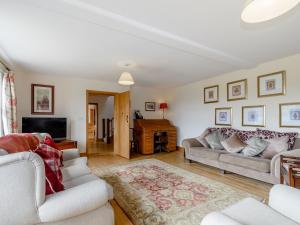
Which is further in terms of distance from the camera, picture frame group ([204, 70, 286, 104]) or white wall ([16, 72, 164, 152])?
white wall ([16, 72, 164, 152])

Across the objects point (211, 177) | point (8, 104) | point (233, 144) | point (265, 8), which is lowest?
point (211, 177)

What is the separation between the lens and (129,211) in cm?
203

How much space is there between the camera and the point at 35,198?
1.13 m

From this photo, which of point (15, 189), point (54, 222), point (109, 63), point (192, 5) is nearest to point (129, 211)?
point (54, 222)

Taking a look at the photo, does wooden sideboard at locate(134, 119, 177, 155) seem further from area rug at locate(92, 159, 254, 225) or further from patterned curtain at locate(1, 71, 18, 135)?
patterned curtain at locate(1, 71, 18, 135)

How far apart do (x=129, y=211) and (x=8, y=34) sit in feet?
9.43

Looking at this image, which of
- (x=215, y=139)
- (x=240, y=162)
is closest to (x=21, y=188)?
(x=240, y=162)

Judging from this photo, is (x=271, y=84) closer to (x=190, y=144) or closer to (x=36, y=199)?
(x=190, y=144)

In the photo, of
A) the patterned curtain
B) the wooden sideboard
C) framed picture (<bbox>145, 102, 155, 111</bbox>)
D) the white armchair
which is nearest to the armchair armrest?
the white armchair

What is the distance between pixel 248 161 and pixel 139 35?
276cm

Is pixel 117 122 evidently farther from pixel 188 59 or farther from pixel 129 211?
pixel 129 211

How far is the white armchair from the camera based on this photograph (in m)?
1.05

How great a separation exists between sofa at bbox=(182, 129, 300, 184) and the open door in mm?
1683

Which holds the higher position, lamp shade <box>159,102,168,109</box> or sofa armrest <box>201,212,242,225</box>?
lamp shade <box>159,102,168,109</box>
